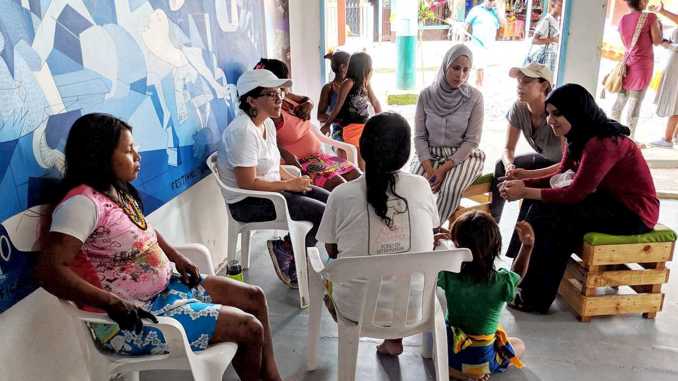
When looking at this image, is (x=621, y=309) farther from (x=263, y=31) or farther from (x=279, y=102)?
(x=263, y=31)

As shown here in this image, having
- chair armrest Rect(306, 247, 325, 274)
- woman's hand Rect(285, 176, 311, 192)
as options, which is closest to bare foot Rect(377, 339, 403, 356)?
chair armrest Rect(306, 247, 325, 274)

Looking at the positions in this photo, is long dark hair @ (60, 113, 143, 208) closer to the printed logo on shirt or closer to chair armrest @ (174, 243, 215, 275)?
chair armrest @ (174, 243, 215, 275)

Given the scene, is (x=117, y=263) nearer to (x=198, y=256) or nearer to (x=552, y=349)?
(x=198, y=256)

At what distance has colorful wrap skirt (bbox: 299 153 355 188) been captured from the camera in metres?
3.01

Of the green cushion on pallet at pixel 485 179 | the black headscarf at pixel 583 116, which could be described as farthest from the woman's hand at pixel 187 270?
the green cushion on pallet at pixel 485 179

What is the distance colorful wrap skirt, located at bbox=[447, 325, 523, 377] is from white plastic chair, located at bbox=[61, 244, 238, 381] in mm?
864

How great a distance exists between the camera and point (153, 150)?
2.08 m

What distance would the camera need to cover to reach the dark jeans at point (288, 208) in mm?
2512

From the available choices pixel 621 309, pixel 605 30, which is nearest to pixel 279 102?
pixel 621 309

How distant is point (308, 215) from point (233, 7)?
4.33 ft

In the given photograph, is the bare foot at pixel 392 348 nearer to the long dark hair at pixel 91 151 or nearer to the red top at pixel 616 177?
the red top at pixel 616 177

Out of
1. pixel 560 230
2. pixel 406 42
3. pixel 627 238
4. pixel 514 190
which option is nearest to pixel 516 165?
pixel 514 190

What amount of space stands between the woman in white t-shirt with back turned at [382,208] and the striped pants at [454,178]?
1269 mm

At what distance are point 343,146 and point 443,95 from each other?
2.53 feet
